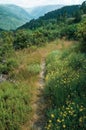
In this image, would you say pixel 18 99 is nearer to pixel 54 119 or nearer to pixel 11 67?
pixel 54 119

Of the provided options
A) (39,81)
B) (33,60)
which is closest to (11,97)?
(39,81)

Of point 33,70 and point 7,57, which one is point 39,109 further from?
point 7,57

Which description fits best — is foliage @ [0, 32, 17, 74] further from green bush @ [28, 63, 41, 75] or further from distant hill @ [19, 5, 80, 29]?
distant hill @ [19, 5, 80, 29]

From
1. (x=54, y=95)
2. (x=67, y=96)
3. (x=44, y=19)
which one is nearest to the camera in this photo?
(x=67, y=96)

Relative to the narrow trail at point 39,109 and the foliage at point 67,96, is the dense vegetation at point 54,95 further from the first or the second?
Result: the narrow trail at point 39,109

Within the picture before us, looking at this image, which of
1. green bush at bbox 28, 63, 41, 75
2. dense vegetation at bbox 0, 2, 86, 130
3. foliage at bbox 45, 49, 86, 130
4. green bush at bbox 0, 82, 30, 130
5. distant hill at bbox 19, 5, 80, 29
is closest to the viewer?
foliage at bbox 45, 49, 86, 130

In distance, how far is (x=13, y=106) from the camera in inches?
315

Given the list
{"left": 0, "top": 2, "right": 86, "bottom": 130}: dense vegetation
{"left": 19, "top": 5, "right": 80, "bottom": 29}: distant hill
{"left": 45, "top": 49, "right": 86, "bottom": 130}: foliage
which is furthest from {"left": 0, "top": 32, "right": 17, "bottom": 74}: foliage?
{"left": 19, "top": 5, "right": 80, "bottom": 29}: distant hill

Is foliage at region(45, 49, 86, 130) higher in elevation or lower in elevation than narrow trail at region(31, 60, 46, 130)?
higher

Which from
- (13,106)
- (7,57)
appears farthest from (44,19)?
(13,106)

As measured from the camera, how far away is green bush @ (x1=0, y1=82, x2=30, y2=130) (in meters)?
7.30

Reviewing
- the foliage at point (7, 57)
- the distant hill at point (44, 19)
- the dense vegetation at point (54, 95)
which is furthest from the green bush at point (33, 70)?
the distant hill at point (44, 19)

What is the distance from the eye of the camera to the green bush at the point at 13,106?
7300 mm

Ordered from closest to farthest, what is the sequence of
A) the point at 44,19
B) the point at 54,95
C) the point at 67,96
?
A: the point at 67,96, the point at 54,95, the point at 44,19
